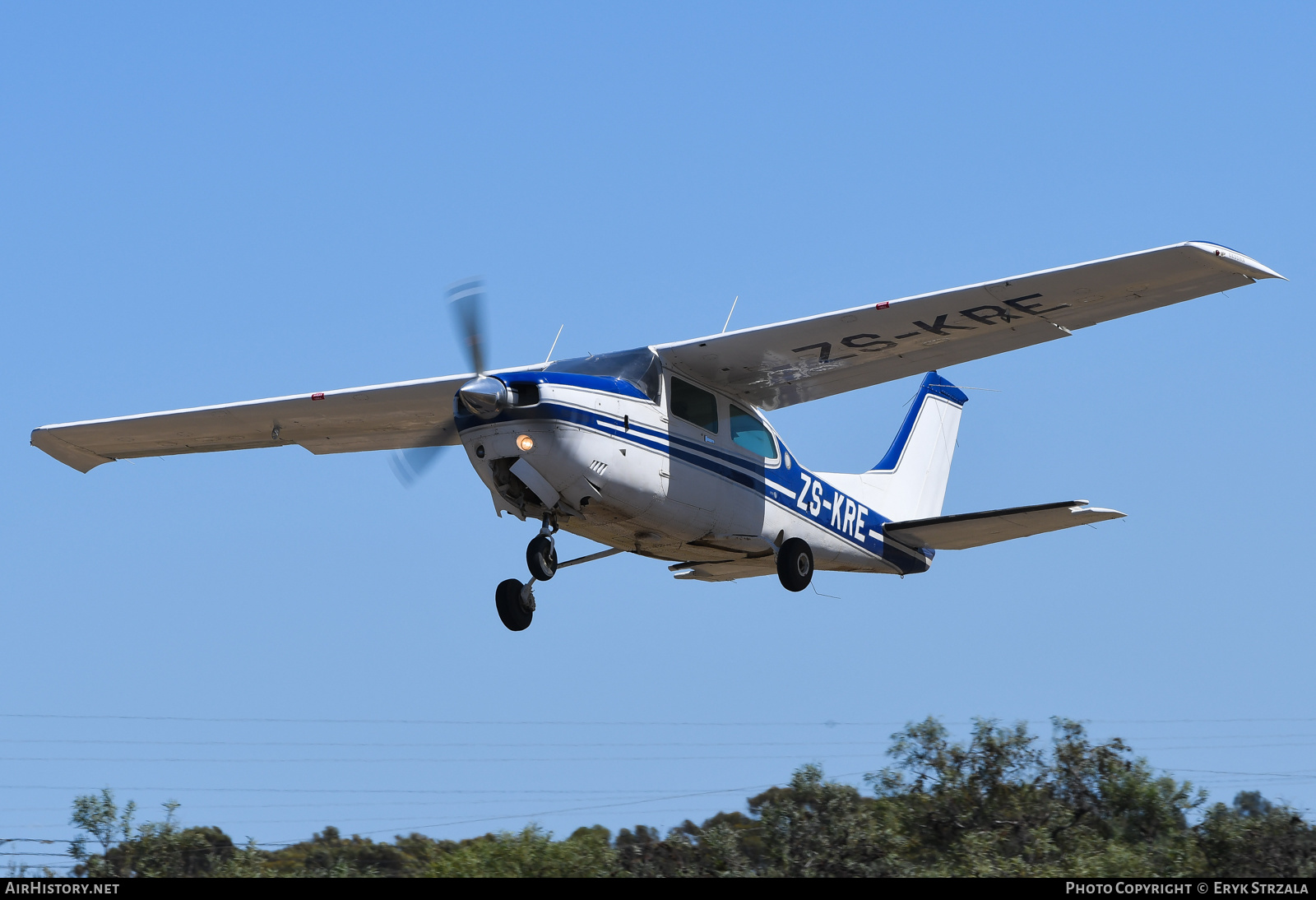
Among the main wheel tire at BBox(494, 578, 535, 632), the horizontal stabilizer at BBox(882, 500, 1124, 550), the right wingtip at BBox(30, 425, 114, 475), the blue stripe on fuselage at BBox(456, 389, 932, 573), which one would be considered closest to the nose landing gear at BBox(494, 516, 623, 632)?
the main wheel tire at BBox(494, 578, 535, 632)

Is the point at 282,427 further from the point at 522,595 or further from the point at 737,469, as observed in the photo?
the point at 737,469

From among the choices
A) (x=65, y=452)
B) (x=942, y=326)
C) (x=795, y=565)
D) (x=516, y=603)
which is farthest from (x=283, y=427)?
(x=942, y=326)

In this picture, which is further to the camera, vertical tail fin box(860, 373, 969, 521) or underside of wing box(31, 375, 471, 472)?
vertical tail fin box(860, 373, 969, 521)

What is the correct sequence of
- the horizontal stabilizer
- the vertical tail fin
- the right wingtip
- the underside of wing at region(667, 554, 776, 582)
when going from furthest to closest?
1. the vertical tail fin
2. the right wingtip
3. the underside of wing at region(667, 554, 776, 582)
4. the horizontal stabilizer

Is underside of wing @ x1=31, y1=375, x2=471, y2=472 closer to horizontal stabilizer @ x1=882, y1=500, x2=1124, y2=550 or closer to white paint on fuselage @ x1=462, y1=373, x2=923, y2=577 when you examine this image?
white paint on fuselage @ x1=462, y1=373, x2=923, y2=577

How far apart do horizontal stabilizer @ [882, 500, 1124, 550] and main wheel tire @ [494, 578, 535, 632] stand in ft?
17.4

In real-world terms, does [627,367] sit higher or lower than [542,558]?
higher

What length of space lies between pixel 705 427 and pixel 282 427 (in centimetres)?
571

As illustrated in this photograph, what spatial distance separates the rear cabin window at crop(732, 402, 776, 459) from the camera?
15000 millimetres

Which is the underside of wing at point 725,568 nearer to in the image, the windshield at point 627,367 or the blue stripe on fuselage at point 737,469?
the blue stripe on fuselage at point 737,469

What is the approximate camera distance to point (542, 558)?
536 inches

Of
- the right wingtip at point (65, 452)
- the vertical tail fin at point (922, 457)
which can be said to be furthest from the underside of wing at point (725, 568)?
the right wingtip at point (65, 452)

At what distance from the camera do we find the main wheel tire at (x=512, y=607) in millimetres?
13922
